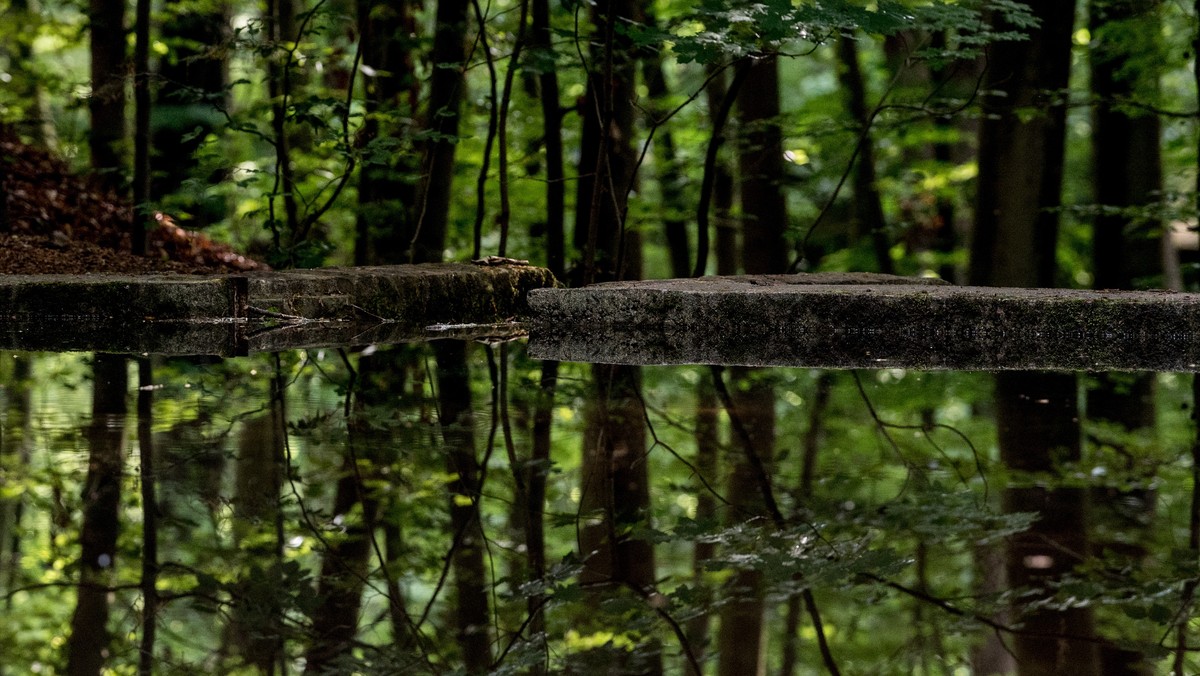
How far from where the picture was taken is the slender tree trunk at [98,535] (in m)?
1.35

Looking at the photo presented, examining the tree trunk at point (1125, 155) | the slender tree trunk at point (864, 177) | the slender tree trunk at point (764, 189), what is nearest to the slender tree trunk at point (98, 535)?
the tree trunk at point (1125, 155)

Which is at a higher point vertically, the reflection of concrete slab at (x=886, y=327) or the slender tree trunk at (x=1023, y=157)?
the slender tree trunk at (x=1023, y=157)

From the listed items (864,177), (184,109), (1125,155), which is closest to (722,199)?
(864,177)

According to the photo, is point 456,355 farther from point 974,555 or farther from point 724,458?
point 974,555

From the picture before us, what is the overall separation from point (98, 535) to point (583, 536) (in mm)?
703

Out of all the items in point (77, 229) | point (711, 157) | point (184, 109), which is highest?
point (184, 109)

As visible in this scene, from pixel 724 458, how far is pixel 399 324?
3179 mm

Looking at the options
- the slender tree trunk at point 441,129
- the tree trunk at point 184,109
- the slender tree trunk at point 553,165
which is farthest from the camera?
the tree trunk at point 184,109

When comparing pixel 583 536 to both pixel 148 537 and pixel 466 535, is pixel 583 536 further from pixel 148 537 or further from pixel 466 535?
pixel 148 537

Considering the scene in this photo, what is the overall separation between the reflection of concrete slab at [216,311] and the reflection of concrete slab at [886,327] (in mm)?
1111

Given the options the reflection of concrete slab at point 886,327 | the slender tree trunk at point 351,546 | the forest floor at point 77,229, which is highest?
the forest floor at point 77,229

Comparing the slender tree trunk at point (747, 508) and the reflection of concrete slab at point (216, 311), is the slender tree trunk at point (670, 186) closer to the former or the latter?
the reflection of concrete slab at point (216, 311)

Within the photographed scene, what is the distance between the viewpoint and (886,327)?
14.4 ft

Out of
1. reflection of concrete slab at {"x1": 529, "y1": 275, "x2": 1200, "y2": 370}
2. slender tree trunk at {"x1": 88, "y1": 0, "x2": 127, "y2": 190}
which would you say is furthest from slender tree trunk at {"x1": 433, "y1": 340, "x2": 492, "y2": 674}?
slender tree trunk at {"x1": 88, "y1": 0, "x2": 127, "y2": 190}
